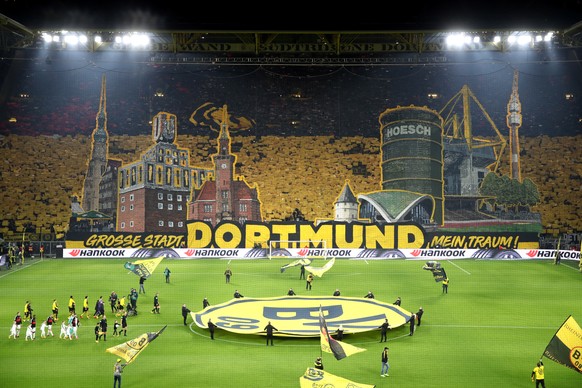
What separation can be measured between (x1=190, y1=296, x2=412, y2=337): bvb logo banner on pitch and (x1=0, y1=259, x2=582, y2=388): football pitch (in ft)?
1.58

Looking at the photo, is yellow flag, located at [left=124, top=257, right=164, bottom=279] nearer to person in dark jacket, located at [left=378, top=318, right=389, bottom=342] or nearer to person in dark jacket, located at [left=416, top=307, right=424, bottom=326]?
person in dark jacket, located at [left=378, top=318, right=389, bottom=342]

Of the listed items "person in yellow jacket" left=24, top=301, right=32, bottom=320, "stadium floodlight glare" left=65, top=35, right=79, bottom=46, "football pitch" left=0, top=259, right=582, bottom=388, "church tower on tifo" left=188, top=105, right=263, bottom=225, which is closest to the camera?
"football pitch" left=0, top=259, right=582, bottom=388

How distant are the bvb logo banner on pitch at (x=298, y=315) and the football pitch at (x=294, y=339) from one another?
0.48 metres

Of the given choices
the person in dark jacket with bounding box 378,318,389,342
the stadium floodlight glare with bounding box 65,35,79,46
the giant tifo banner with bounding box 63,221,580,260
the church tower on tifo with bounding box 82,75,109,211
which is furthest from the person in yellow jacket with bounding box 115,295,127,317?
the stadium floodlight glare with bounding box 65,35,79,46

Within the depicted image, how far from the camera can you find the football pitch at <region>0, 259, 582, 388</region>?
68.3 ft

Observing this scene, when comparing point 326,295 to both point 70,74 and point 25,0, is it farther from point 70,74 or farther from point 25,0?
point 70,74

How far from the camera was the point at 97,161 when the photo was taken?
59.3 m

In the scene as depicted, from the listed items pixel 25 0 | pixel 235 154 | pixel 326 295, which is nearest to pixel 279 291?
pixel 326 295

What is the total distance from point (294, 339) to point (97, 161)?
4037 cm

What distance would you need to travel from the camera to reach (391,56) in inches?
2424

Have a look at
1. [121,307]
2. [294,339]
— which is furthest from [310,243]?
[294,339]

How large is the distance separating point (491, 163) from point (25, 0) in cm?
4618

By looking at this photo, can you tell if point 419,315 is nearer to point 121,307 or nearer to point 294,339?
point 294,339

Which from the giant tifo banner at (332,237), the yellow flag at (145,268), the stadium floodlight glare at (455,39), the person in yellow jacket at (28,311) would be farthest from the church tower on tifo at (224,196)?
the person in yellow jacket at (28,311)
